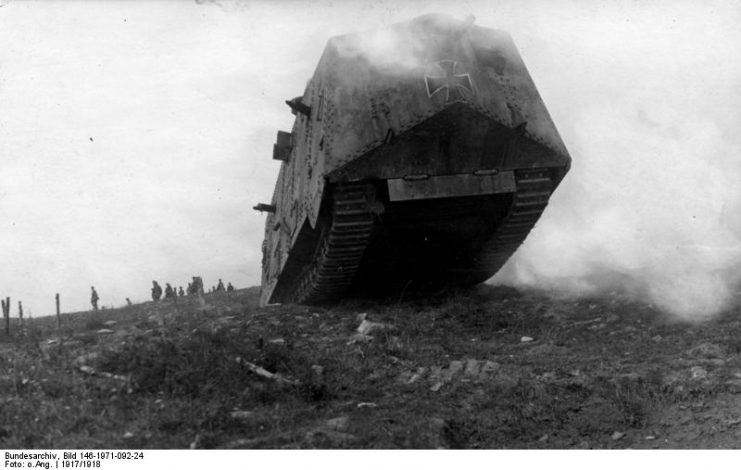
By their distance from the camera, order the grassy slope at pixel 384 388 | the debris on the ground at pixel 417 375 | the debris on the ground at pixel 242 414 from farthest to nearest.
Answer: the debris on the ground at pixel 417 375 → the debris on the ground at pixel 242 414 → the grassy slope at pixel 384 388

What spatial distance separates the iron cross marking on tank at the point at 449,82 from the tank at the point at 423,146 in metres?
0.01

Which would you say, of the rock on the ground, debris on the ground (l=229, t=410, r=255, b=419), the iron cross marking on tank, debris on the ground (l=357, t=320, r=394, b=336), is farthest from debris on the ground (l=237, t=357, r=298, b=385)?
the iron cross marking on tank

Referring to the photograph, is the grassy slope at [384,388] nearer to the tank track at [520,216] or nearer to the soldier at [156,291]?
the tank track at [520,216]

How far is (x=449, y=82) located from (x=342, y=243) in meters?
2.15

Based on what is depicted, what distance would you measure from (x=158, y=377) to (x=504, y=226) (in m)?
4.47

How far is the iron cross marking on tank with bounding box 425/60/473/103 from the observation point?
7207 mm

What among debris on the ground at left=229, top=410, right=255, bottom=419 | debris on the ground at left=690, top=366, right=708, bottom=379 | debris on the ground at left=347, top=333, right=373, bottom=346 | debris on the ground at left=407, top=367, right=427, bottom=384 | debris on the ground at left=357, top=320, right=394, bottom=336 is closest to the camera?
debris on the ground at left=229, top=410, right=255, bottom=419

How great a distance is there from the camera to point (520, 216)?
8.20 meters

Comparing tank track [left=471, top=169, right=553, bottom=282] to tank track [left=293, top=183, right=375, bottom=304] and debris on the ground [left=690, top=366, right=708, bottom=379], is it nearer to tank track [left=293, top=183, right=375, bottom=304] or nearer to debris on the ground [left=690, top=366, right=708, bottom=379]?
tank track [left=293, top=183, right=375, bottom=304]

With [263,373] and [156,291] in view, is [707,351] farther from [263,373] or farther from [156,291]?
[156,291]

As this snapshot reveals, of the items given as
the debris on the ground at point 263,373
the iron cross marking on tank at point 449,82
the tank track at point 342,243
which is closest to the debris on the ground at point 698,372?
the debris on the ground at point 263,373

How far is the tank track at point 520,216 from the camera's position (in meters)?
7.86

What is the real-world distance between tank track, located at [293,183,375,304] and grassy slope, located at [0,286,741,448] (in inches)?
36.2
